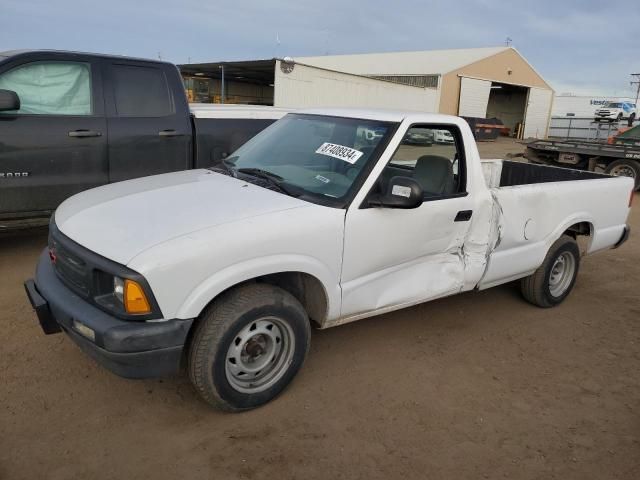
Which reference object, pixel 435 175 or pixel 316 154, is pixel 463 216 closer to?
pixel 435 175

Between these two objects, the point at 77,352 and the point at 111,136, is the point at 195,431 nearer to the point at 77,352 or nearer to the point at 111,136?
the point at 77,352

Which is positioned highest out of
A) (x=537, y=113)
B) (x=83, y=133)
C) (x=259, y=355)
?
(x=537, y=113)

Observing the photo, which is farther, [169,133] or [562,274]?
[169,133]

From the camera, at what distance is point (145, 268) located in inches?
97.8

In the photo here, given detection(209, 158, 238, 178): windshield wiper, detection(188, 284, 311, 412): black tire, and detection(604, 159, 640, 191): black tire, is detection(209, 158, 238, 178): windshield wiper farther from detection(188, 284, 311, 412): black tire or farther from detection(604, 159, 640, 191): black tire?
detection(604, 159, 640, 191): black tire

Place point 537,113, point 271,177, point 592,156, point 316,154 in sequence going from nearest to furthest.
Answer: point 271,177 → point 316,154 → point 592,156 → point 537,113

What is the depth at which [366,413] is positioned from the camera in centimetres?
313


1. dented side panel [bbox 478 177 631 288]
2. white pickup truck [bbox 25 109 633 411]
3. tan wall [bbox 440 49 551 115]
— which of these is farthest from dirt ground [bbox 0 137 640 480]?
tan wall [bbox 440 49 551 115]

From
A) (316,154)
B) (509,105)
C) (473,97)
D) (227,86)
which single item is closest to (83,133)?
(316,154)

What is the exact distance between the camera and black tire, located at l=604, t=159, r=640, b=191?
42.4 feet

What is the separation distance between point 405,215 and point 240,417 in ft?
5.36

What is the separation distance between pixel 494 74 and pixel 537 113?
6647 millimetres

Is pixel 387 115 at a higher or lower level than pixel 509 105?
lower

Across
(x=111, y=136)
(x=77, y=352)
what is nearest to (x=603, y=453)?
(x=77, y=352)
